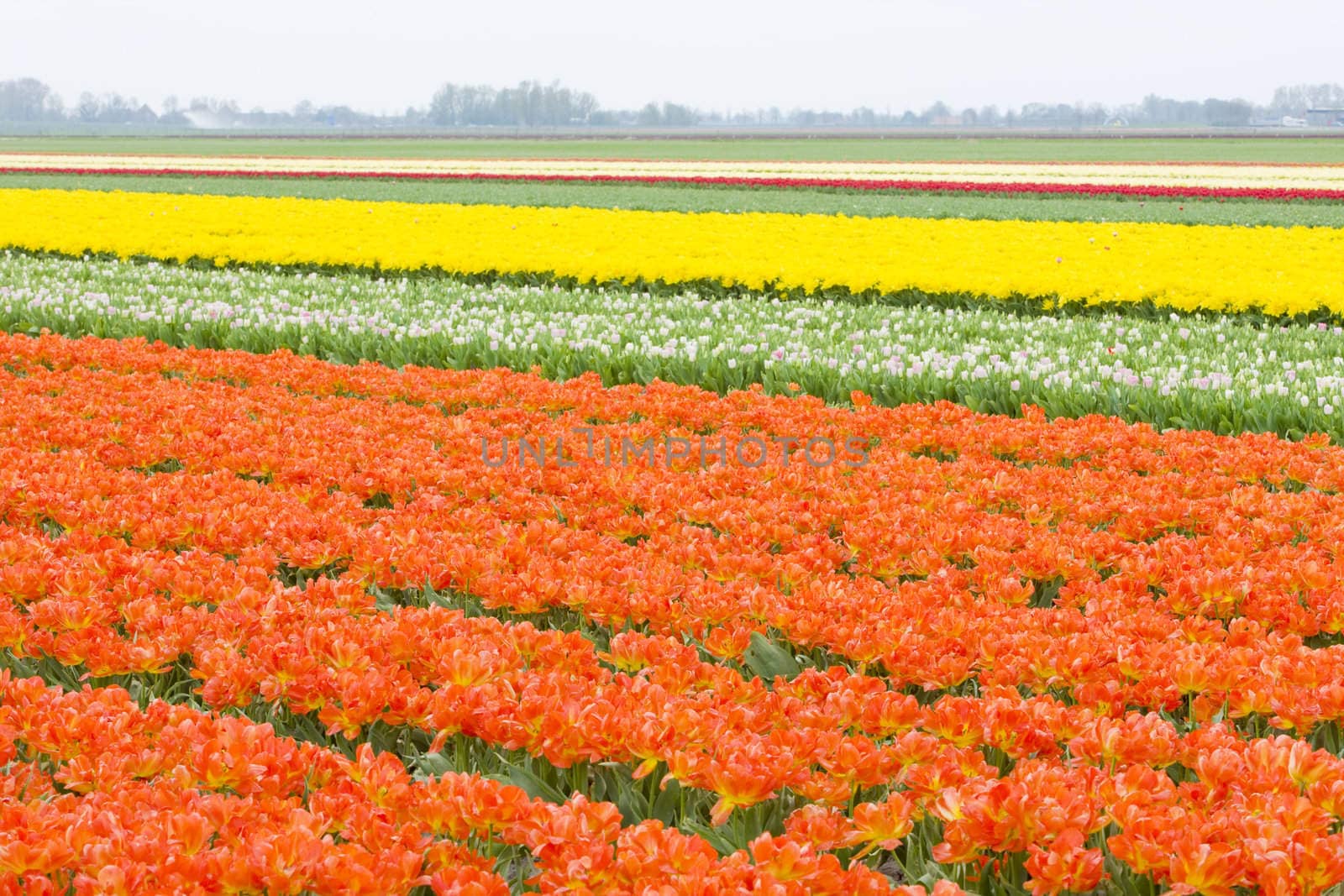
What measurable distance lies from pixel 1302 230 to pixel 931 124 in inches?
7220

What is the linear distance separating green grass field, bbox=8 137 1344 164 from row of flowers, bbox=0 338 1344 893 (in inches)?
2332

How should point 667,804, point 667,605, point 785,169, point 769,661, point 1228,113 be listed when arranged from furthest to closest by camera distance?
1. point 1228,113
2. point 785,169
3. point 667,605
4. point 769,661
5. point 667,804

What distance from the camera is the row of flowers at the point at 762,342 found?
28.1 feet

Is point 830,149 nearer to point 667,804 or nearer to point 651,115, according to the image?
point 667,804

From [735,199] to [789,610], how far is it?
31.1 meters

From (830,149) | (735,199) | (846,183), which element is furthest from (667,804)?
(830,149)

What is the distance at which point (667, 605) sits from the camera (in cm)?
413

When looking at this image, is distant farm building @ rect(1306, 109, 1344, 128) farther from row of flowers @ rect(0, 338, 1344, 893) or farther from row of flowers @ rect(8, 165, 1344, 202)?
row of flowers @ rect(0, 338, 1344, 893)

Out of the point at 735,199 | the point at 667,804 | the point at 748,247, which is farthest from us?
the point at 735,199

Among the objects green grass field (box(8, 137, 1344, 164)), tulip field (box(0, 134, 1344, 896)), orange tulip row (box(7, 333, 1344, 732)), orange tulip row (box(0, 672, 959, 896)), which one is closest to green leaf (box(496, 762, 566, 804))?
tulip field (box(0, 134, 1344, 896))

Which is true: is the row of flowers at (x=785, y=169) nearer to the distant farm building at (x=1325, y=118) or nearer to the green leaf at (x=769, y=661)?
the green leaf at (x=769, y=661)

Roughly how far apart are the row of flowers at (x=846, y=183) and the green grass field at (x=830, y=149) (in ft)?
73.5

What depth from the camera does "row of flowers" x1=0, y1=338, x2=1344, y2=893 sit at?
2.74 metres

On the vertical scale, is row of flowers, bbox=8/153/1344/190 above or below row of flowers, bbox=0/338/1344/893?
above
